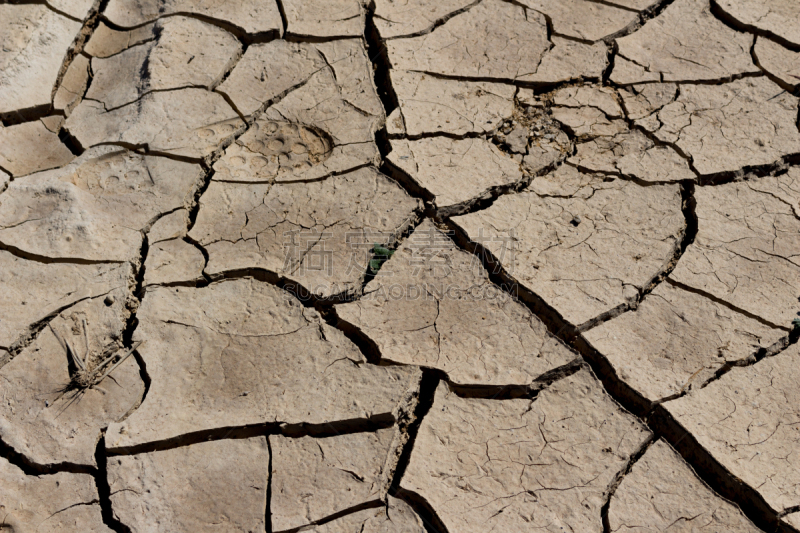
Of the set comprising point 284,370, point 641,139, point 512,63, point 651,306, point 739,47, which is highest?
point 739,47

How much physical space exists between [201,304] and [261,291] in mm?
207

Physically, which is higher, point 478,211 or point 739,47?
point 739,47

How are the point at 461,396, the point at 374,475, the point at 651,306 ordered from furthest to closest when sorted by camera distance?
the point at 651,306 → the point at 461,396 → the point at 374,475

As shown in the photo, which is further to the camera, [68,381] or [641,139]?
[641,139]

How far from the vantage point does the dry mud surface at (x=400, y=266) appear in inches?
68.3

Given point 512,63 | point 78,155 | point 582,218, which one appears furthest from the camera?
point 512,63

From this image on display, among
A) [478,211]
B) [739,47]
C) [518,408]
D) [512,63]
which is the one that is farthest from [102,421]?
[739,47]

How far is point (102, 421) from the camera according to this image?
5.99 feet

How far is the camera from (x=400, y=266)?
216cm

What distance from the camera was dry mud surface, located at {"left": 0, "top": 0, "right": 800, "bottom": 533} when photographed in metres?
1.74

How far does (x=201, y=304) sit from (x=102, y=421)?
0.47 m

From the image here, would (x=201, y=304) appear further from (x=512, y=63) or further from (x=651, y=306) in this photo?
(x=512, y=63)

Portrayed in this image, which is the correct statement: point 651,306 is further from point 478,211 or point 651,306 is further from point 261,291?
point 261,291

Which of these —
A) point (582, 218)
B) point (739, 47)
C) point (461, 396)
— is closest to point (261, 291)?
point (461, 396)
